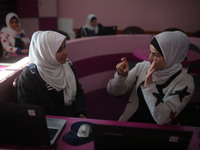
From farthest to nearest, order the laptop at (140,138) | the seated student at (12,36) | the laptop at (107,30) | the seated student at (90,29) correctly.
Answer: the seated student at (90,29)
the laptop at (107,30)
the seated student at (12,36)
the laptop at (140,138)

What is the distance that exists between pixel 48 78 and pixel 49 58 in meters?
0.16

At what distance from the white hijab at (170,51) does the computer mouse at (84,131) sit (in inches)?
23.7

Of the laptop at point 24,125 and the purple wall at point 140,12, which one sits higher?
the purple wall at point 140,12

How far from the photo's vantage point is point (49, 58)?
1.54 m

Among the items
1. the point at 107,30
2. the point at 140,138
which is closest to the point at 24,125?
the point at 140,138

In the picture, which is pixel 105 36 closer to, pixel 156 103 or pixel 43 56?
pixel 43 56

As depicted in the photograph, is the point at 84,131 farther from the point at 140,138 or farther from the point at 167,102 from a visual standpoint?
the point at 167,102

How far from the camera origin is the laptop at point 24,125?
0.90 metres

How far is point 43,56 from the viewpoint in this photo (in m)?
1.54

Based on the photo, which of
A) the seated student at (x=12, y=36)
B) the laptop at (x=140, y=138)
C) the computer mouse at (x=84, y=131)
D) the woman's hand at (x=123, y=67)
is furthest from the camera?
the seated student at (x=12, y=36)

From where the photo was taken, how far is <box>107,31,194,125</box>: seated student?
1.26 m

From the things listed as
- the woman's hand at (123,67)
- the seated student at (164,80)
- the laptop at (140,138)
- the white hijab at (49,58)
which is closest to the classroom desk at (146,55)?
the seated student at (164,80)

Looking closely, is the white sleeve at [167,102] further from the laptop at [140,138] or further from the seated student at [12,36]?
the seated student at [12,36]

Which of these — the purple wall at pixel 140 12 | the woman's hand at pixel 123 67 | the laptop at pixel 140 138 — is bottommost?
the laptop at pixel 140 138
